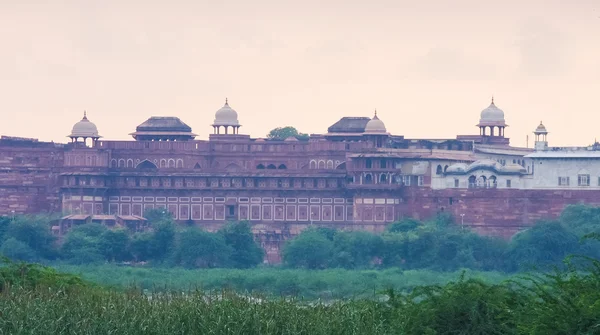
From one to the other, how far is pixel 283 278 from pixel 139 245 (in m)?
12.5

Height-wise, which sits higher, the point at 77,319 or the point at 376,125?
the point at 376,125

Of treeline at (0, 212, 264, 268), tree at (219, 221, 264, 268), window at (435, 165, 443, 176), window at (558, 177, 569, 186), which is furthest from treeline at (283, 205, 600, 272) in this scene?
window at (435, 165, 443, 176)

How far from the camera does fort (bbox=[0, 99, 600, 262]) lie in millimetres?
84188

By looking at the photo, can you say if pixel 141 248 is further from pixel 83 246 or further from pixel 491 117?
pixel 491 117

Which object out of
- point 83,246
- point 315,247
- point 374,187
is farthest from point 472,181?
point 83,246

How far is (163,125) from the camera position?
300 feet

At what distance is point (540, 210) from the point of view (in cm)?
8256

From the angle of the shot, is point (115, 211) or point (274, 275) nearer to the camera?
point (274, 275)

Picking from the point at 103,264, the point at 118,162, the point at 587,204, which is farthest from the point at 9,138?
the point at 587,204

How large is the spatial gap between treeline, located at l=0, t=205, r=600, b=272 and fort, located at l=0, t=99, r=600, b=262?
18.6 feet

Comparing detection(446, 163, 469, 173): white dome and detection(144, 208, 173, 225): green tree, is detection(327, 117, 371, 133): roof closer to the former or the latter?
detection(446, 163, 469, 173): white dome

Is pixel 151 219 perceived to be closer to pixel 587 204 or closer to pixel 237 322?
pixel 587 204

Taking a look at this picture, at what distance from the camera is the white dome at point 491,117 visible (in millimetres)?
92375

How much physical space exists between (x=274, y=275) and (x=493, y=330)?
36717 mm
